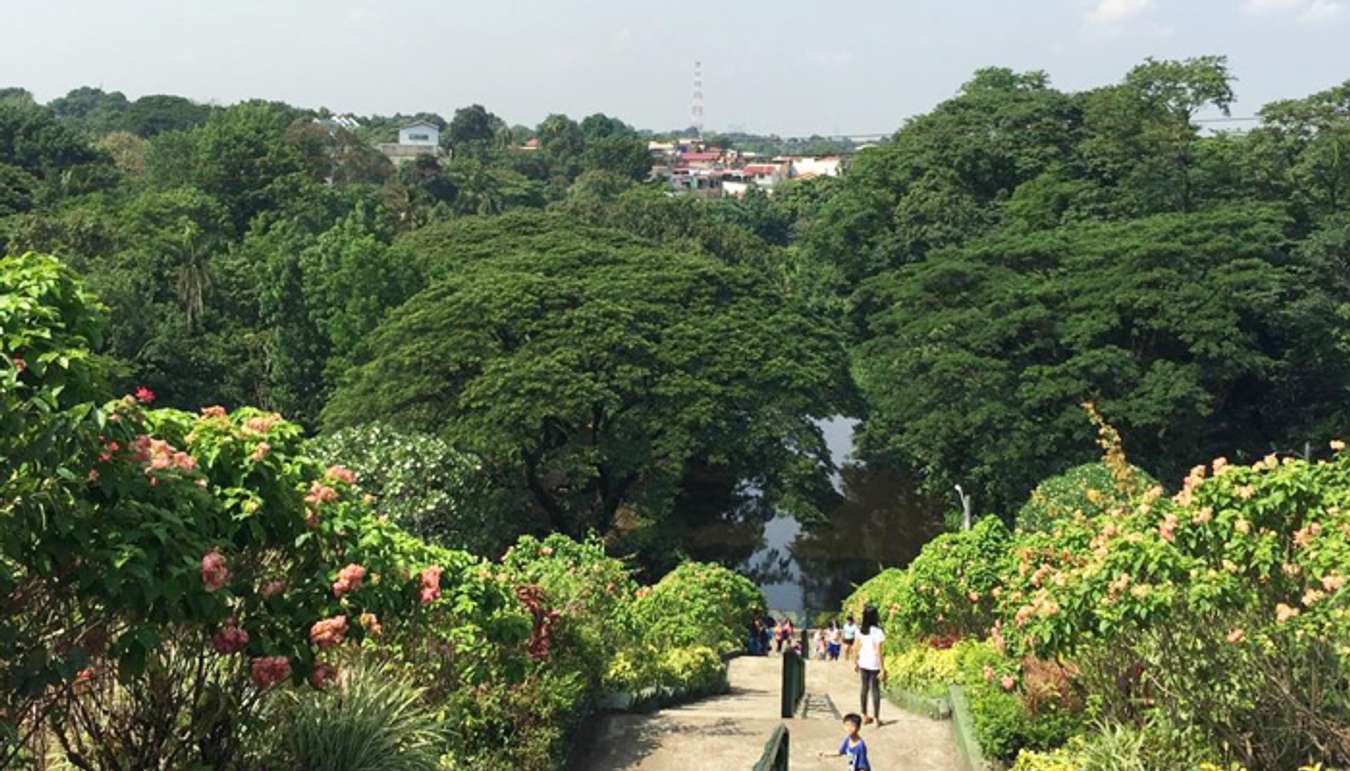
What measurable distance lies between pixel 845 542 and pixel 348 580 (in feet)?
100

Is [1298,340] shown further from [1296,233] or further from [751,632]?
[751,632]

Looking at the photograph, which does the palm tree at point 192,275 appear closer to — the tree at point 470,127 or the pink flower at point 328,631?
the pink flower at point 328,631

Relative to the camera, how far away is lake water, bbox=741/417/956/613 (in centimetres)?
3212

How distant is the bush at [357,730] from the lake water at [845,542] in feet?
72.4

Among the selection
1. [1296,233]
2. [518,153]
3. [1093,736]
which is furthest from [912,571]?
[518,153]

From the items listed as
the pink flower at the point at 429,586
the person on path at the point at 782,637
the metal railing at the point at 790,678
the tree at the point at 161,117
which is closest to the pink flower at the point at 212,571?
the pink flower at the point at 429,586

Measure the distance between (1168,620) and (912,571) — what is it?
7723 mm

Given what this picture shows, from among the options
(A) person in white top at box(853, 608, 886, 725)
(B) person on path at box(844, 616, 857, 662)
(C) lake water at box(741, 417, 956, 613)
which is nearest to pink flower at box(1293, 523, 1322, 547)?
(A) person in white top at box(853, 608, 886, 725)

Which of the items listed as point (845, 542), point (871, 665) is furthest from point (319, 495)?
point (845, 542)

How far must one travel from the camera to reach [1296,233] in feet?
122

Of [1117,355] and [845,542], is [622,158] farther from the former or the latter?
[1117,355]

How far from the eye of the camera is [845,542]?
35.7m

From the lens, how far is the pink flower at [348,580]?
606 cm

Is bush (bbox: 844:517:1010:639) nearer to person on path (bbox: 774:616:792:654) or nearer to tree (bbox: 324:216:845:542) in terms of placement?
person on path (bbox: 774:616:792:654)
